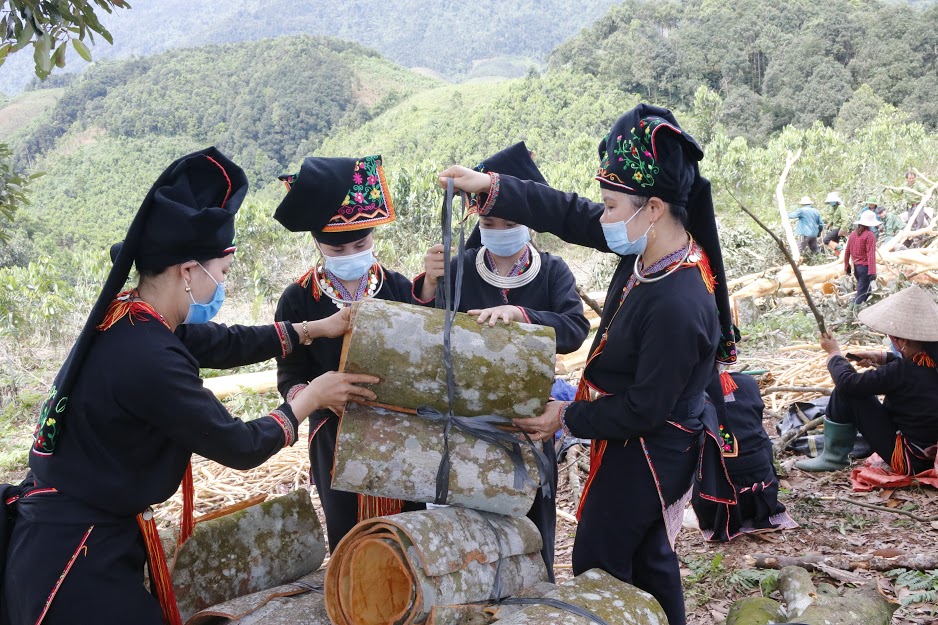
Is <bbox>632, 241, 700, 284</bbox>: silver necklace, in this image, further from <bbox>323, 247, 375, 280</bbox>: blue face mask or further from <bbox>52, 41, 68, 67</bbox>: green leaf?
<bbox>52, 41, 68, 67</bbox>: green leaf

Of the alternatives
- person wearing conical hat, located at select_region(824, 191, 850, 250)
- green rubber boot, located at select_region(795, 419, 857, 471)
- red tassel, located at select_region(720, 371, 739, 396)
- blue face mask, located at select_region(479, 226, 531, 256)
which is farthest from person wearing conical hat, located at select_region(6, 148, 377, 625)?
person wearing conical hat, located at select_region(824, 191, 850, 250)

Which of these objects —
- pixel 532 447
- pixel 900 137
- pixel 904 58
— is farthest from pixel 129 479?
pixel 904 58

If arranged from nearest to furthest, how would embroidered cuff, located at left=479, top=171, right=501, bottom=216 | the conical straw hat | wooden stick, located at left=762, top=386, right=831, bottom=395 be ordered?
1. embroidered cuff, located at left=479, top=171, right=501, bottom=216
2. the conical straw hat
3. wooden stick, located at left=762, top=386, right=831, bottom=395

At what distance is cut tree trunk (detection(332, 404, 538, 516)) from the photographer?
247cm

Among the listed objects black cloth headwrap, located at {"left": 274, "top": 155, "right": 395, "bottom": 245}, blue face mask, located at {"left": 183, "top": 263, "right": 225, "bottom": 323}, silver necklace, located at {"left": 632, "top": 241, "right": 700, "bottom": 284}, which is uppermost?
black cloth headwrap, located at {"left": 274, "top": 155, "right": 395, "bottom": 245}

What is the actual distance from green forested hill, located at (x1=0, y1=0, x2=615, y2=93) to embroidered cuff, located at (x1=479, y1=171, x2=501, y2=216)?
13875cm

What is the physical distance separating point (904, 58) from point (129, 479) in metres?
52.3

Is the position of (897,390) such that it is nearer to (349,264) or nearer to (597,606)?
(597,606)

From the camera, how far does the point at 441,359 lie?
249 cm

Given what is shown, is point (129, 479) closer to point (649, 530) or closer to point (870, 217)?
point (649, 530)

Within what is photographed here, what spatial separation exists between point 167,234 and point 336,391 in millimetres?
717

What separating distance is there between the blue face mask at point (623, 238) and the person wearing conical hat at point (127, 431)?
131 cm

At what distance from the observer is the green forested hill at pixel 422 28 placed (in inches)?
5807

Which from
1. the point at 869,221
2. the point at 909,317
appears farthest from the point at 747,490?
the point at 869,221
